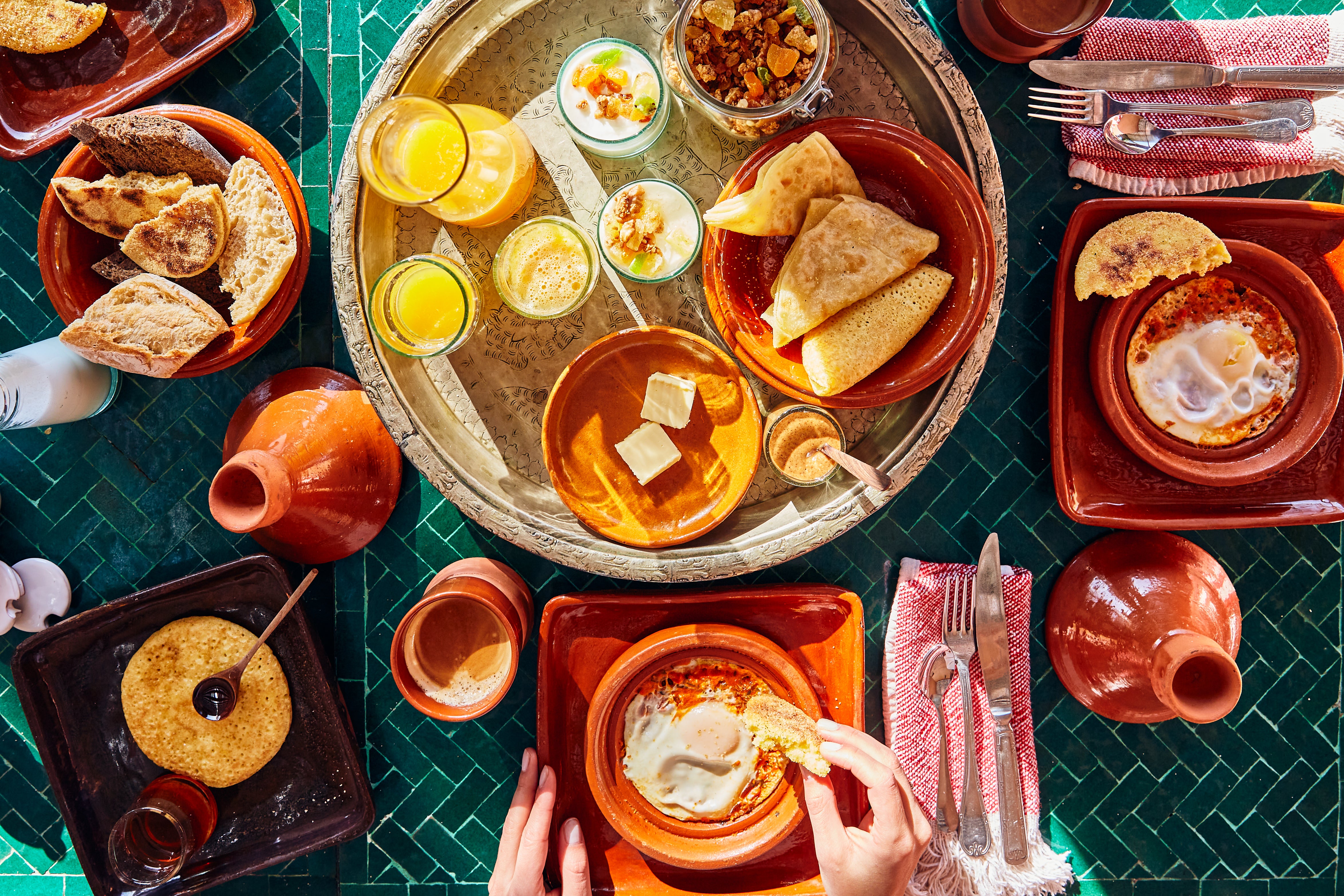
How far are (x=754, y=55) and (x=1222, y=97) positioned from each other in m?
1.33

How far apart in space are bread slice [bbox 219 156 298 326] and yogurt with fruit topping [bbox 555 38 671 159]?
0.80 m

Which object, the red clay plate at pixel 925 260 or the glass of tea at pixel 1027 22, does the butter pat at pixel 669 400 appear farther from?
the glass of tea at pixel 1027 22

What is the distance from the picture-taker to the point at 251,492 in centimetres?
165

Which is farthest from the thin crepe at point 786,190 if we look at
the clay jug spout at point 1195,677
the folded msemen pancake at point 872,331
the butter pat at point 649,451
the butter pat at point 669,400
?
the clay jug spout at point 1195,677

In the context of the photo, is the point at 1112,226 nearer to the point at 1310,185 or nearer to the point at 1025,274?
the point at 1025,274

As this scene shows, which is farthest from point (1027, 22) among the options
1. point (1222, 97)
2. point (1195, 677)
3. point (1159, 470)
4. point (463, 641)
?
point (463, 641)

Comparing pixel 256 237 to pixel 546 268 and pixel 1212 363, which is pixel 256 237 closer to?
pixel 546 268

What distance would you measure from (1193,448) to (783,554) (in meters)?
1.13

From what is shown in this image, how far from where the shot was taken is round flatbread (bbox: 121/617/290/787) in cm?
204

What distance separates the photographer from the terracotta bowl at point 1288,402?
1870 mm

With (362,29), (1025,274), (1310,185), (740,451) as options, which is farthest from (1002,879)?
(362,29)

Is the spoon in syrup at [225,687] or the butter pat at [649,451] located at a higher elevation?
the butter pat at [649,451]

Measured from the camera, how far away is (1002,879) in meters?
2.08

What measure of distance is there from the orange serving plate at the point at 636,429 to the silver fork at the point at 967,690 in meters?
0.72
